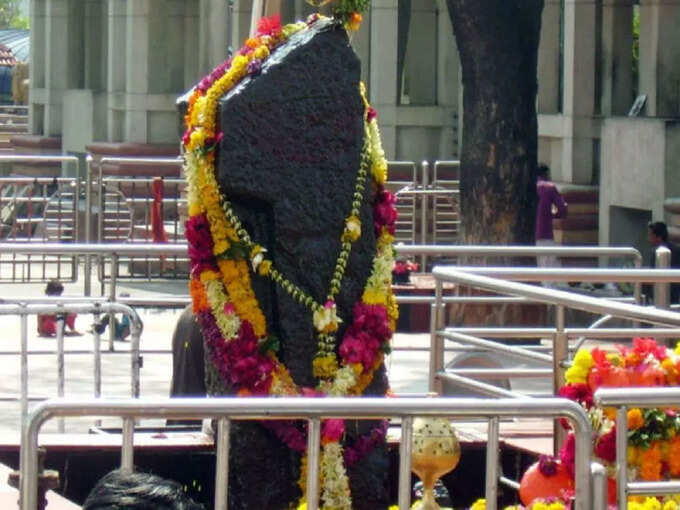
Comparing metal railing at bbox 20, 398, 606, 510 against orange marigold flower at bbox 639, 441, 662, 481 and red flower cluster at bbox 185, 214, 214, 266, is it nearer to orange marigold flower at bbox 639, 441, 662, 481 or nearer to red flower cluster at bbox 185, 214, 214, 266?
orange marigold flower at bbox 639, 441, 662, 481

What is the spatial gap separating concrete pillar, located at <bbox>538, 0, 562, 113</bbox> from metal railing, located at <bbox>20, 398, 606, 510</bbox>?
20.4 m

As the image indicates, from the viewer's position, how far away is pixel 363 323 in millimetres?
8750

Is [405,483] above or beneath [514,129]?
beneath

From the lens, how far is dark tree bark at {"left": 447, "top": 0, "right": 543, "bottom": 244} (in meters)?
18.7

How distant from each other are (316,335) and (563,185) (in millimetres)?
16432

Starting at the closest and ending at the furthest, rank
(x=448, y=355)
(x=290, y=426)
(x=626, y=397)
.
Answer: (x=626, y=397), (x=290, y=426), (x=448, y=355)

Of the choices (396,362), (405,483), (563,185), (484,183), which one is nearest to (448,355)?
(396,362)

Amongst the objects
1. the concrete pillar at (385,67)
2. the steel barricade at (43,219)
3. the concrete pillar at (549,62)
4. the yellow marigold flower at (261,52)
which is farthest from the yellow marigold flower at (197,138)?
the concrete pillar at (385,67)

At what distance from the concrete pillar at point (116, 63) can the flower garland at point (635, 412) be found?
27970mm

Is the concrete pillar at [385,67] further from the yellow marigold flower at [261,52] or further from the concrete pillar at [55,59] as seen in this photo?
the yellow marigold flower at [261,52]

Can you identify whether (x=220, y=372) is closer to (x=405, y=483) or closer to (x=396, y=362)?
(x=405, y=483)

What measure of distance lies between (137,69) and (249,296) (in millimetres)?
26479

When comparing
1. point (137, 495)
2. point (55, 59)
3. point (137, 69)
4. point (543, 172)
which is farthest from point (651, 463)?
point (55, 59)

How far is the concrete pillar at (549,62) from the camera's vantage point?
25.9 metres
